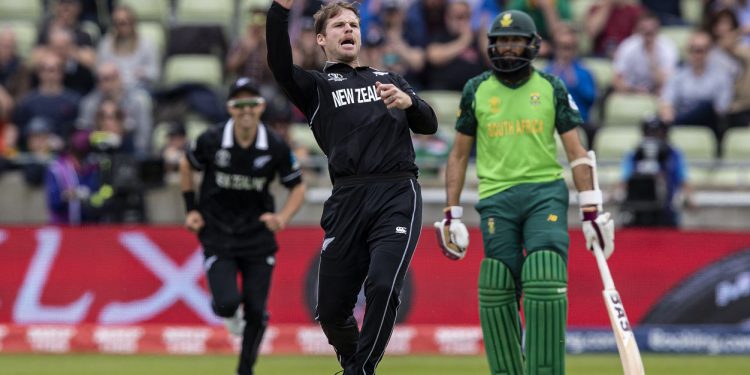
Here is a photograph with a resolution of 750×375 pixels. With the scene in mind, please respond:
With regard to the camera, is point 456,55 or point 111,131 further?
point 456,55

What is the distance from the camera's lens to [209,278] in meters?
11.4

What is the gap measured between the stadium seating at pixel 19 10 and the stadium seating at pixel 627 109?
837cm

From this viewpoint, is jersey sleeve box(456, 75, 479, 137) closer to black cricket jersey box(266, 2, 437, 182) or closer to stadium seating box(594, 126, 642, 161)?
black cricket jersey box(266, 2, 437, 182)

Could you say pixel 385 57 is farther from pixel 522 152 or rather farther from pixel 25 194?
pixel 522 152

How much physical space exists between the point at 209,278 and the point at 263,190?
2.84ft

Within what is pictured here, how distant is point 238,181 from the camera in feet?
37.4

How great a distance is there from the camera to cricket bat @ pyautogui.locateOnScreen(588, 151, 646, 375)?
8.89 meters

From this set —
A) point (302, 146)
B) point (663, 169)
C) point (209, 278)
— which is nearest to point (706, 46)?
point (663, 169)

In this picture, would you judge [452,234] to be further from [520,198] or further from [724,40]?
[724,40]

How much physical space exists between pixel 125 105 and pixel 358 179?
916 centimetres

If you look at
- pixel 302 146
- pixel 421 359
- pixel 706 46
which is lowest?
pixel 421 359

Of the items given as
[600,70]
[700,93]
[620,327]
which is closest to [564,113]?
[620,327]

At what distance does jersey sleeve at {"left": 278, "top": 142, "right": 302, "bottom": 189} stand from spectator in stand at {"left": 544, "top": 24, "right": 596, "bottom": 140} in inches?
223

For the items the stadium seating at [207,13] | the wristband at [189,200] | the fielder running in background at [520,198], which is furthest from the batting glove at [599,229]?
the stadium seating at [207,13]
